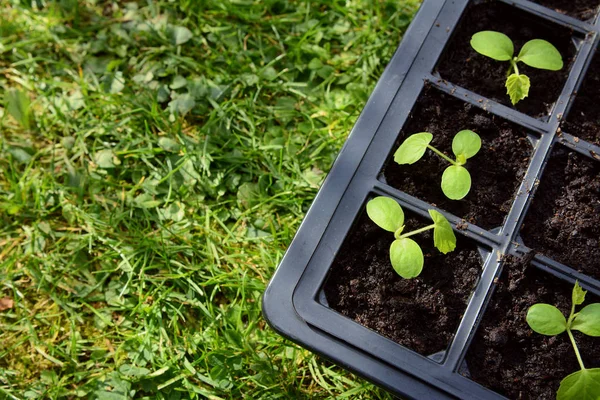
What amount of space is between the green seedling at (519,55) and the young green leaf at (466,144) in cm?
16

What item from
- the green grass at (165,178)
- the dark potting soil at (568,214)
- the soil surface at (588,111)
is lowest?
the green grass at (165,178)

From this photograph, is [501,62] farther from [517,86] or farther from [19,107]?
[19,107]

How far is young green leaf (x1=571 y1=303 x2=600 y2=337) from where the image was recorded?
1.18 metres

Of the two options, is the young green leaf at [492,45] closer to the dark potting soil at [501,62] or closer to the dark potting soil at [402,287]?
the dark potting soil at [501,62]

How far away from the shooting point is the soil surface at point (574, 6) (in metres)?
1.51

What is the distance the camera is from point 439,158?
1356 millimetres

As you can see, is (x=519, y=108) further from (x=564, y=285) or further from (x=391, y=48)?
(x=391, y=48)

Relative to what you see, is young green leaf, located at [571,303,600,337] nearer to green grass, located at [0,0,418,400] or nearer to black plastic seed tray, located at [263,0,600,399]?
black plastic seed tray, located at [263,0,600,399]

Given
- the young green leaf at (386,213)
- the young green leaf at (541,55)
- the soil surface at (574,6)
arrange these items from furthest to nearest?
the soil surface at (574,6)
the young green leaf at (541,55)
the young green leaf at (386,213)

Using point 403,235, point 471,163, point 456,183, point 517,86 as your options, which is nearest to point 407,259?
point 403,235

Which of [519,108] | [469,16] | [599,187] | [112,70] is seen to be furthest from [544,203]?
[112,70]

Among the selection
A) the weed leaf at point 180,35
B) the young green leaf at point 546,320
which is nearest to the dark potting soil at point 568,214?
the young green leaf at point 546,320

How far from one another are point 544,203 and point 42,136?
1.40 meters

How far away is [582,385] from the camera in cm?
114
